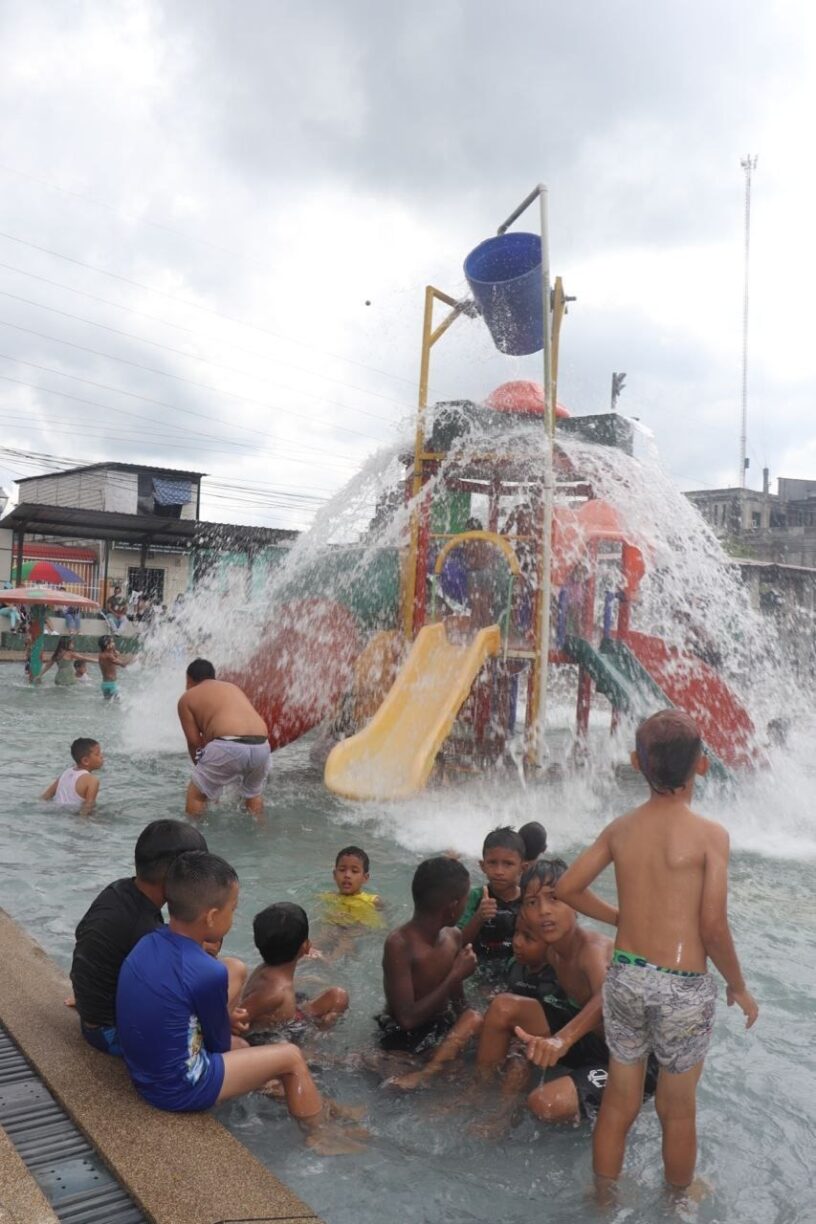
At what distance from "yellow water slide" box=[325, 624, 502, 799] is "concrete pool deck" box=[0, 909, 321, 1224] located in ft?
14.2

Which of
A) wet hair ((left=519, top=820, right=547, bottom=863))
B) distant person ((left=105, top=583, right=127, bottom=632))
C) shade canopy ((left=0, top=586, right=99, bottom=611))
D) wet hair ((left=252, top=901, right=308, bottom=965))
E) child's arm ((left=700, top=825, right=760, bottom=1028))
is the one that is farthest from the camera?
distant person ((left=105, top=583, right=127, bottom=632))

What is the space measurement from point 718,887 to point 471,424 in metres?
7.72

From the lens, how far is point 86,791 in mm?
7754

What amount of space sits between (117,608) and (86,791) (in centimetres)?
A: 2027

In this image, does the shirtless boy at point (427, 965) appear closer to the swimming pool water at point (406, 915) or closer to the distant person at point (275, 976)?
the swimming pool water at point (406, 915)

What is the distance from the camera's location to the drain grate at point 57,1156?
2557 mm

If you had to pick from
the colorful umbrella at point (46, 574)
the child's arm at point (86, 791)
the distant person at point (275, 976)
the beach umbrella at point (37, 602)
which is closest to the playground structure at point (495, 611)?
the child's arm at point (86, 791)

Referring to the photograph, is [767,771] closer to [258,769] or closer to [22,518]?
[258,769]

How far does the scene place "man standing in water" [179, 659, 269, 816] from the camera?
24.8 feet

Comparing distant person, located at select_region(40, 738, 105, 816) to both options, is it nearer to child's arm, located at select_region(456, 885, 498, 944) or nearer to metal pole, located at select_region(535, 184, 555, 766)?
metal pole, located at select_region(535, 184, 555, 766)

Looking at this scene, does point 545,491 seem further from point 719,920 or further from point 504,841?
point 719,920

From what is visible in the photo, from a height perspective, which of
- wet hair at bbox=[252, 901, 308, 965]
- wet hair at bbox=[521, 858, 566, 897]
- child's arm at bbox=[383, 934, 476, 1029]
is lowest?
child's arm at bbox=[383, 934, 476, 1029]

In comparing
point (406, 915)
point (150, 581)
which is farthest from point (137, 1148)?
point (150, 581)

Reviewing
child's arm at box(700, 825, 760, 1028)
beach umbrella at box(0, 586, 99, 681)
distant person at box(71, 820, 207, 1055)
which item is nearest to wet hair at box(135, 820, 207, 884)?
distant person at box(71, 820, 207, 1055)
